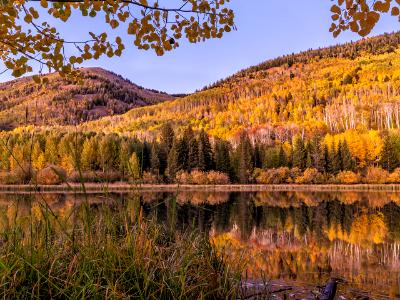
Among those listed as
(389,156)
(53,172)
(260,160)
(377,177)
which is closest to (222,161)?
(260,160)

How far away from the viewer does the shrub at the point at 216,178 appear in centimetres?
6123

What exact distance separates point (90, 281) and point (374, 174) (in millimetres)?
61544

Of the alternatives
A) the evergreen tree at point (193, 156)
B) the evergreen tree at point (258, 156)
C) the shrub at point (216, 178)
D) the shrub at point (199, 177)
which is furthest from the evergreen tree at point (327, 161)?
the evergreen tree at point (193, 156)

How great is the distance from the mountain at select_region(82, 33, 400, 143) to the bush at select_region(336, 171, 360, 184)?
23.1m

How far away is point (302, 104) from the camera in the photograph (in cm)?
13212

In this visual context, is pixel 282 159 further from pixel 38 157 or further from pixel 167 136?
pixel 38 157

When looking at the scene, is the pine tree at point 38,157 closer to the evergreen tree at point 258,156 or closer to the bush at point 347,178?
the evergreen tree at point 258,156

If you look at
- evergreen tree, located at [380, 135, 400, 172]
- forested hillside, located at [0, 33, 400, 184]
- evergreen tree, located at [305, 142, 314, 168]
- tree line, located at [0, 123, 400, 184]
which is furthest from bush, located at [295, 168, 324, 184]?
evergreen tree, located at [380, 135, 400, 172]

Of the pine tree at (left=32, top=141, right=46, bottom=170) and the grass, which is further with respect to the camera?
the pine tree at (left=32, top=141, right=46, bottom=170)

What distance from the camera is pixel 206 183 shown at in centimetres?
6131

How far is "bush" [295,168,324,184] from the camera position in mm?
A: 60219

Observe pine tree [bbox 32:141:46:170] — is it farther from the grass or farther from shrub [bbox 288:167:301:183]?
the grass

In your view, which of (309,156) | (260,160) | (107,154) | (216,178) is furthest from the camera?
(260,160)

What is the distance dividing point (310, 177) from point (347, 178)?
5306 mm
